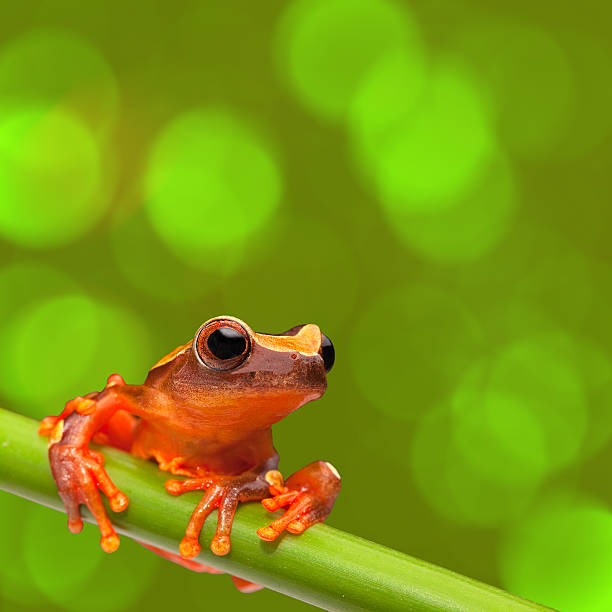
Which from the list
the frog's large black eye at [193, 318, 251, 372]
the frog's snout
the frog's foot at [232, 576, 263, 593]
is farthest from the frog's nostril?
the frog's foot at [232, 576, 263, 593]

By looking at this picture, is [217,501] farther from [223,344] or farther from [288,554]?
[223,344]

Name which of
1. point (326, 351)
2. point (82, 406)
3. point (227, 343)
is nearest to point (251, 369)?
point (227, 343)

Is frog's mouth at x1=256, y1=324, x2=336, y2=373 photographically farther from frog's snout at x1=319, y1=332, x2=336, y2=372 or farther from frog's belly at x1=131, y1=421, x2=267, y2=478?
frog's belly at x1=131, y1=421, x2=267, y2=478

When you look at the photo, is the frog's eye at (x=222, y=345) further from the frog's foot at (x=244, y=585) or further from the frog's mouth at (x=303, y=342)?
the frog's foot at (x=244, y=585)

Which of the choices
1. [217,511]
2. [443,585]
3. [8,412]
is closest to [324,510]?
[217,511]

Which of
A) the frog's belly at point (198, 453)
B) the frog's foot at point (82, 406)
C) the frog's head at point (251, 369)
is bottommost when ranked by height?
the frog's belly at point (198, 453)

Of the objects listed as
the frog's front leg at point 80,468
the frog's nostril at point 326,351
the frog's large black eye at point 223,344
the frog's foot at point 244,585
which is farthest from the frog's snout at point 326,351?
the frog's foot at point 244,585
